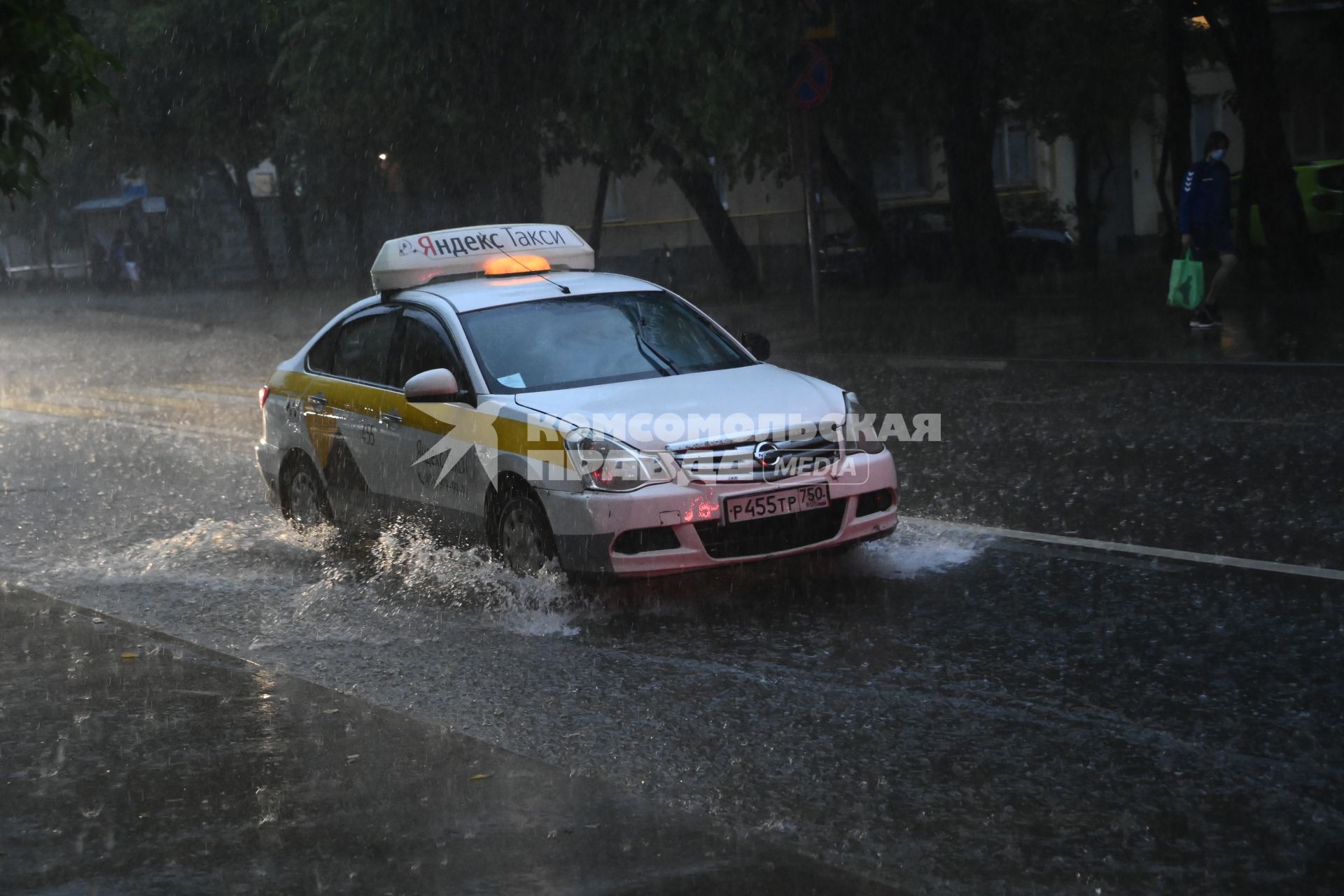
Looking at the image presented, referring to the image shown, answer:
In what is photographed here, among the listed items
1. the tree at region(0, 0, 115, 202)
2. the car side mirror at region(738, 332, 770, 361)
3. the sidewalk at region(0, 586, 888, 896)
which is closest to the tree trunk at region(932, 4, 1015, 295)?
the car side mirror at region(738, 332, 770, 361)

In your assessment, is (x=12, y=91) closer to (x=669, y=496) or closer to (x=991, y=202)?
(x=669, y=496)

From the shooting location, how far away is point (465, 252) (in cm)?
902

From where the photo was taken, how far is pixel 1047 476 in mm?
9859

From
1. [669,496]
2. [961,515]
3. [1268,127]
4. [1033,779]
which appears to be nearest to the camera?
[1033,779]

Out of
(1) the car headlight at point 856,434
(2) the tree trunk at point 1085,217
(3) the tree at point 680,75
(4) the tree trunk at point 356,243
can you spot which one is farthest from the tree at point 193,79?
(1) the car headlight at point 856,434

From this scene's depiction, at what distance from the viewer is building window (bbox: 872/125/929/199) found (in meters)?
41.9

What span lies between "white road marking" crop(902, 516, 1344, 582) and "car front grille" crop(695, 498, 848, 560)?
137 centimetres

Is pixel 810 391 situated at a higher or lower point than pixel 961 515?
higher

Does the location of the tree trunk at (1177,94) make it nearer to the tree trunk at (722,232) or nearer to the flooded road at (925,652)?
the tree trunk at (722,232)

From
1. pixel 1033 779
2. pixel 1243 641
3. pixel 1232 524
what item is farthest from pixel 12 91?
pixel 1232 524

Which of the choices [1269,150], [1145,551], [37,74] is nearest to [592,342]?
[1145,551]

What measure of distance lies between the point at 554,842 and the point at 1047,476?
19.9 ft

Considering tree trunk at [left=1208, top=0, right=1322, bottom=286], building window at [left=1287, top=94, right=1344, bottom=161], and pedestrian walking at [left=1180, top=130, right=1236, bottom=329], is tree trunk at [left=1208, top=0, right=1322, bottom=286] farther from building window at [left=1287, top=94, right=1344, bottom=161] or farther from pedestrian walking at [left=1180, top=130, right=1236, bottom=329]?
building window at [left=1287, top=94, right=1344, bottom=161]

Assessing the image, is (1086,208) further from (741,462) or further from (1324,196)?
(741,462)
